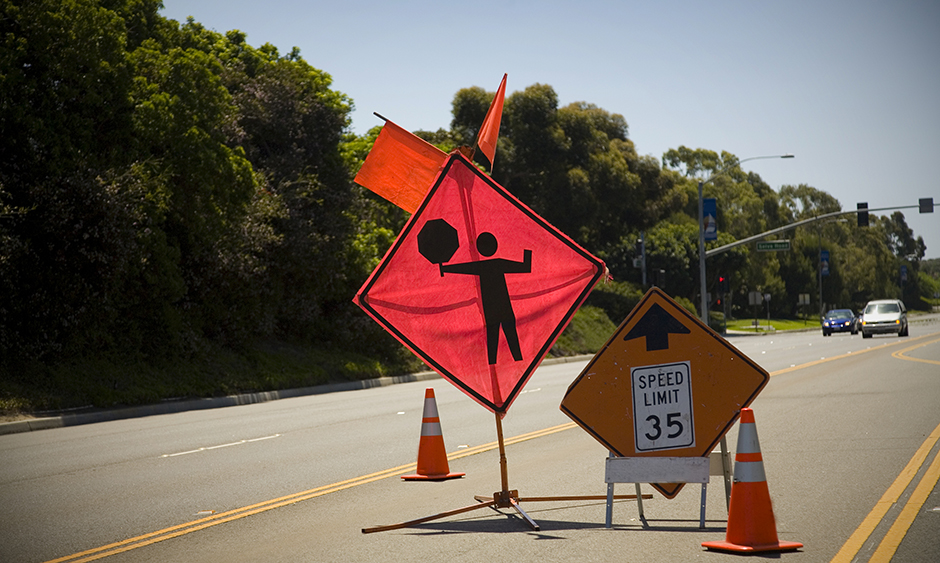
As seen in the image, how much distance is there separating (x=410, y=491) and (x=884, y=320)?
1668 inches

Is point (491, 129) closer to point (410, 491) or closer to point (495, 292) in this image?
point (495, 292)

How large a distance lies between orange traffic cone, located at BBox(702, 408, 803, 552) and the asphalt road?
0.18 meters

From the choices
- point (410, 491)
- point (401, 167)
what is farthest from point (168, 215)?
point (401, 167)

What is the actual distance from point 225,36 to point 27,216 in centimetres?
1614

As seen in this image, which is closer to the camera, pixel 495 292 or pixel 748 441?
pixel 748 441

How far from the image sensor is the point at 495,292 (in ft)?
22.8

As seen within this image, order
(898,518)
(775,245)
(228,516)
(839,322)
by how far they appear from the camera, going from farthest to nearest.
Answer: (839,322) → (775,245) → (228,516) → (898,518)

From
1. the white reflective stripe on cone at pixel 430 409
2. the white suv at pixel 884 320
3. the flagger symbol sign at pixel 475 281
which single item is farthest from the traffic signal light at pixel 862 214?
the flagger symbol sign at pixel 475 281

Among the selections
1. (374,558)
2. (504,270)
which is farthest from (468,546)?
(504,270)

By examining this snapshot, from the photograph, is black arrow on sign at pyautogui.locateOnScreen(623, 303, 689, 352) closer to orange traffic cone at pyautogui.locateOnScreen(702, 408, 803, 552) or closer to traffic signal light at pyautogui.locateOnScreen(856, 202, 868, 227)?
orange traffic cone at pyautogui.locateOnScreen(702, 408, 803, 552)

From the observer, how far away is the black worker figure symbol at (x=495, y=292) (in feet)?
22.6

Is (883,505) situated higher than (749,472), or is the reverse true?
(749,472)

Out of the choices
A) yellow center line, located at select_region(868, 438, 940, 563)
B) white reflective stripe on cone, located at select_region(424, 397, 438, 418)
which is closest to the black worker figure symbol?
white reflective stripe on cone, located at select_region(424, 397, 438, 418)

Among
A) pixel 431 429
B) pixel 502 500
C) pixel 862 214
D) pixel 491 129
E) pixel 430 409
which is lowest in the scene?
pixel 502 500
